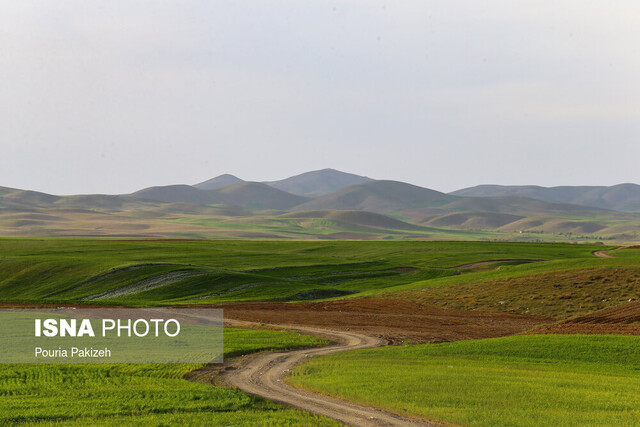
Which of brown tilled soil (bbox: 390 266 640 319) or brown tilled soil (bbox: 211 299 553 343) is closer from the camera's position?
brown tilled soil (bbox: 211 299 553 343)

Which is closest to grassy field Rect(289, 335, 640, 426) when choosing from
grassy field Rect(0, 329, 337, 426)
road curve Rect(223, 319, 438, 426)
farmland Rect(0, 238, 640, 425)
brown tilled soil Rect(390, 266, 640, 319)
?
farmland Rect(0, 238, 640, 425)

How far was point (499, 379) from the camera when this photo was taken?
24297 mm

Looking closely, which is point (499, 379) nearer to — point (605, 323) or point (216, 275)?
point (605, 323)

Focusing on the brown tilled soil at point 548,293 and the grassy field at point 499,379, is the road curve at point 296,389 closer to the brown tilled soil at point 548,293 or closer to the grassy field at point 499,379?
the grassy field at point 499,379

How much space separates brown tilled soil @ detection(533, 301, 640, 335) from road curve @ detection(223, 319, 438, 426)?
11.3 meters

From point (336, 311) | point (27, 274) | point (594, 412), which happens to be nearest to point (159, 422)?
point (594, 412)

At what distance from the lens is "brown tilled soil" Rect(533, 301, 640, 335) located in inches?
1457

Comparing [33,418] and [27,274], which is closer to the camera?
[33,418]

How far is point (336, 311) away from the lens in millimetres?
52625

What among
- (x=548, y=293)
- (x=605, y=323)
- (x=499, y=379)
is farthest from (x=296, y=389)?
(x=548, y=293)

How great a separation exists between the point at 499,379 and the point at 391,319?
22.5m

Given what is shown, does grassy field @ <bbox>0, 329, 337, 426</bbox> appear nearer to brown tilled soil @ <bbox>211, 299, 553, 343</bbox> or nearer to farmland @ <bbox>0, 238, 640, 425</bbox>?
farmland @ <bbox>0, 238, 640, 425</bbox>

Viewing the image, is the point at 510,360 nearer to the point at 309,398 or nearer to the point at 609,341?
the point at 609,341

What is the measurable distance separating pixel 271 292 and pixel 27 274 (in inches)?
1291
